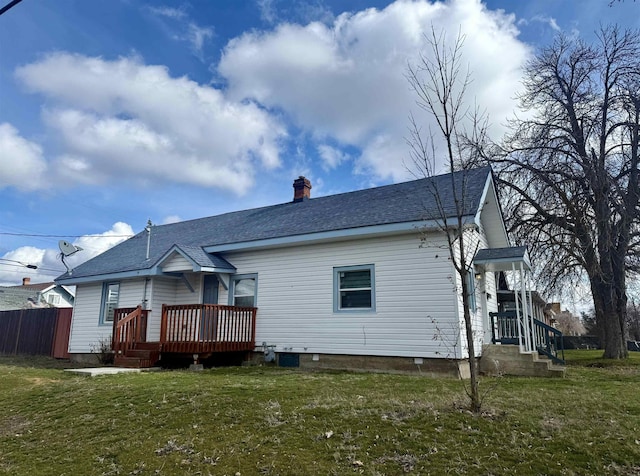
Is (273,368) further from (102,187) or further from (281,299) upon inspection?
(102,187)

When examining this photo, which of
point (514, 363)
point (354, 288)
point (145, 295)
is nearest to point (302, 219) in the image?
point (354, 288)

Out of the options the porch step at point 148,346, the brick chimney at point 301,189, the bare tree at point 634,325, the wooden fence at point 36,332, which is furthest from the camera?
the bare tree at point 634,325

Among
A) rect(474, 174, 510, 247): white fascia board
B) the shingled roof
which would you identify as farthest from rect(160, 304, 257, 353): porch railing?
rect(474, 174, 510, 247): white fascia board

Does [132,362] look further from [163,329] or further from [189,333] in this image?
[189,333]

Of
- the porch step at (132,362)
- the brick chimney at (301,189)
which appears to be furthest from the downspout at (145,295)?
the brick chimney at (301,189)

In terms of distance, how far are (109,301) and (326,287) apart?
8.43 metres

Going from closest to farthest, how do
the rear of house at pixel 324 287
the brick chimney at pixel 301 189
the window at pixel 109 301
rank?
the rear of house at pixel 324 287, the window at pixel 109 301, the brick chimney at pixel 301 189

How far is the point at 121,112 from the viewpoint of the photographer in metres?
15.0

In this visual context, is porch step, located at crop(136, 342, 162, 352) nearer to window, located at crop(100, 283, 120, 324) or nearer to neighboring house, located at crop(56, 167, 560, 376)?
neighboring house, located at crop(56, 167, 560, 376)

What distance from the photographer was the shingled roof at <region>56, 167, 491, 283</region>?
10.7 metres

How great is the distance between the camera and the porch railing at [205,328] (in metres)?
11.2

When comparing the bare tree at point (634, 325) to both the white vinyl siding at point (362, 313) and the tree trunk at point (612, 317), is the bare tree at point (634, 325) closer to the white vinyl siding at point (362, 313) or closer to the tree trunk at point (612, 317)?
the tree trunk at point (612, 317)

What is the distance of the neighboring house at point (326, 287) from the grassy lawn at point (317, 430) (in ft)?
8.05

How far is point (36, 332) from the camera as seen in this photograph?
17766 millimetres
